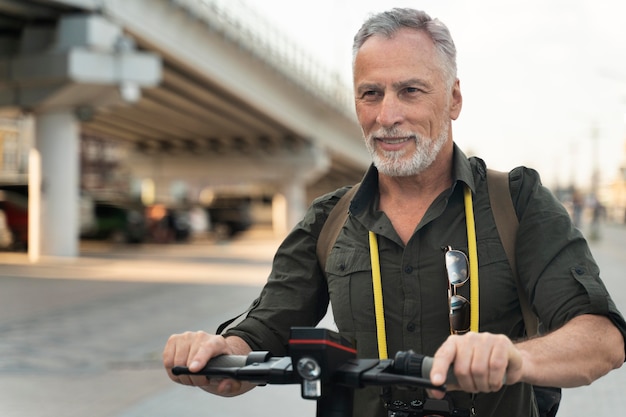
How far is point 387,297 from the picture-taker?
7.77 ft

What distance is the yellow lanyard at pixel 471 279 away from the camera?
2234 millimetres

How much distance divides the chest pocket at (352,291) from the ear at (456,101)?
18.3 inches

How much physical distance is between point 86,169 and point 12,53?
70521mm

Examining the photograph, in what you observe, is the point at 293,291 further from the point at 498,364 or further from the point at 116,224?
the point at 116,224

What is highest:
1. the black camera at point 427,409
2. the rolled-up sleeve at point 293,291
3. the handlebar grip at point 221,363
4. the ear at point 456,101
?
the ear at point 456,101

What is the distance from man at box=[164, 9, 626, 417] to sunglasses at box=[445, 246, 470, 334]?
0.07ft

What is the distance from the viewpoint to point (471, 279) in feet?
7.38

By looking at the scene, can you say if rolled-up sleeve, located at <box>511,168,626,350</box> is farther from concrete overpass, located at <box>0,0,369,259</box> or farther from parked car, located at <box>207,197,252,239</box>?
parked car, located at <box>207,197,252,239</box>

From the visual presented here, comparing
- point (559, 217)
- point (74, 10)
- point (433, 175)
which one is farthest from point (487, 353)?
point (74, 10)

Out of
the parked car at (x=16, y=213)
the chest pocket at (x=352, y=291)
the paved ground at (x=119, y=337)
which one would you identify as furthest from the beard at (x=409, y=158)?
the parked car at (x=16, y=213)

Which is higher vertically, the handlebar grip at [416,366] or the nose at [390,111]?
the nose at [390,111]

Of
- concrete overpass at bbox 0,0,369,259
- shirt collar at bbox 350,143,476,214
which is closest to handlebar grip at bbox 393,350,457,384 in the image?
shirt collar at bbox 350,143,476,214

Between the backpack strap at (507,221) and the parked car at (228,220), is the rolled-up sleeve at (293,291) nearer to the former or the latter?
the backpack strap at (507,221)

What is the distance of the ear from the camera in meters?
2.47
